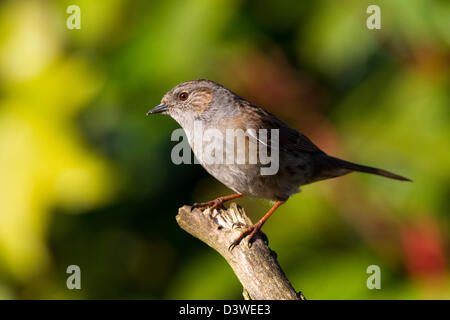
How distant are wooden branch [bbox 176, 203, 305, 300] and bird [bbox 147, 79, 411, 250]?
0.37 metres

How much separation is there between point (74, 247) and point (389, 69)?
11.1 feet

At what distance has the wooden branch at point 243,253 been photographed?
12.6ft

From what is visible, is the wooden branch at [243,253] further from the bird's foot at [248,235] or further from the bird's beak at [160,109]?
the bird's beak at [160,109]

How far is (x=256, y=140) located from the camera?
4.87 metres

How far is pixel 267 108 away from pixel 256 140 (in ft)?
2.82

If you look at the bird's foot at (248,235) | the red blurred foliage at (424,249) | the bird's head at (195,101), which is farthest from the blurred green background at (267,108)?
the bird's foot at (248,235)

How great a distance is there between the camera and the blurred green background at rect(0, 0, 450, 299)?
529 cm

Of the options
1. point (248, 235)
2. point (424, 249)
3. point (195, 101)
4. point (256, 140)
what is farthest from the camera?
point (424, 249)

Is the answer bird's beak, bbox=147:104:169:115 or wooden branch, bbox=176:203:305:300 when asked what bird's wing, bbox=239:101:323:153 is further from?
wooden branch, bbox=176:203:305:300

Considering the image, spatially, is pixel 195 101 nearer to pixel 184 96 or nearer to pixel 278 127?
pixel 184 96

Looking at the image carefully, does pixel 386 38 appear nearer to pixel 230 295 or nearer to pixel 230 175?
pixel 230 175

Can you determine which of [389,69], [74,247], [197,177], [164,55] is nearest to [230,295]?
[197,177]

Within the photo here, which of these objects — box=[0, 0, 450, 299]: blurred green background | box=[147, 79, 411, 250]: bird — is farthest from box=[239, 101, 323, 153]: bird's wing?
box=[0, 0, 450, 299]: blurred green background

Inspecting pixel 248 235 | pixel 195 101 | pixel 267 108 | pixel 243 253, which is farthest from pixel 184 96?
pixel 243 253
